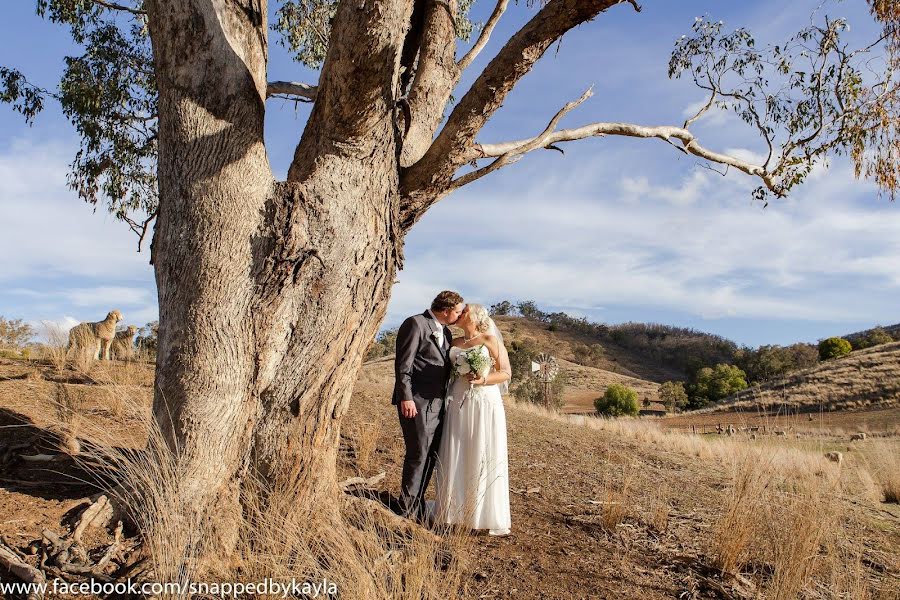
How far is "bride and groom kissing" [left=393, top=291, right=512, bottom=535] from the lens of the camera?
15.8 ft

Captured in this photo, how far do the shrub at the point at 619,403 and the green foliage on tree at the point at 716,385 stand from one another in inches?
224

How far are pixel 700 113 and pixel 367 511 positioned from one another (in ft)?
21.0

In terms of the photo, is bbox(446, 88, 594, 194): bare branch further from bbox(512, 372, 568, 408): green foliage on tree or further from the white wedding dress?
bbox(512, 372, 568, 408): green foliage on tree

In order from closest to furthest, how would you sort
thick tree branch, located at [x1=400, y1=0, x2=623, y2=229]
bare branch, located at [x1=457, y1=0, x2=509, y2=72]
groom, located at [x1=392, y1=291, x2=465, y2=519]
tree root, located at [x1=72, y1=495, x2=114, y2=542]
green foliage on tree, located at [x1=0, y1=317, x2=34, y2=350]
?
tree root, located at [x1=72, y1=495, x2=114, y2=542], thick tree branch, located at [x1=400, y1=0, x2=623, y2=229], groom, located at [x1=392, y1=291, x2=465, y2=519], bare branch, located at [x1=457, y1=0, x2=509, y2=72], green foliage on tree, located at [x1=0, y1=317, x2=34, y2=350]

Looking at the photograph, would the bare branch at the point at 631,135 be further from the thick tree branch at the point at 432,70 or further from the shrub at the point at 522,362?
the shrub at the point at 522,362

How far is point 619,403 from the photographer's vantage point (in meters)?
30.0

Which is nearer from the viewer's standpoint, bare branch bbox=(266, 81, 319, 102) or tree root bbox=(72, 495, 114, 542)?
tree root bbox=(72, 495, 114, 542)

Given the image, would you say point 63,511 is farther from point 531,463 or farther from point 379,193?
point 531,463

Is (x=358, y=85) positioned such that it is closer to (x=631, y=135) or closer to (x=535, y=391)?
(x=631, y=135)

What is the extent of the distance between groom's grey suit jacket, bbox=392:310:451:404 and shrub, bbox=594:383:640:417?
2589 cm

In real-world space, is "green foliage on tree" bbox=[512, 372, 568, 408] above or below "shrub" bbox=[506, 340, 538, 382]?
below

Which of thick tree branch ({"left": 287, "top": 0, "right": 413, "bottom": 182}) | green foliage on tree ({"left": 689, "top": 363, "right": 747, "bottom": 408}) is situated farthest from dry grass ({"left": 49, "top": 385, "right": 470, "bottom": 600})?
green foliage on tree ({"left": 689, "top": 363, "right": 747, "bottom": 408})

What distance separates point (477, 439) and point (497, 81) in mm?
2625

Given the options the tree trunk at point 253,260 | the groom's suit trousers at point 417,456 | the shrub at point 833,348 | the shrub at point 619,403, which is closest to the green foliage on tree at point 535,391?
the shrub at point 619,403
